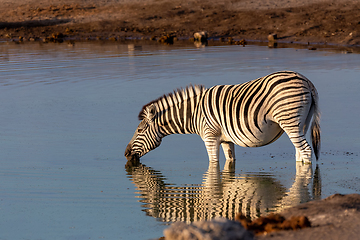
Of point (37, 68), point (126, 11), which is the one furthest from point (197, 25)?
point (37, 68)

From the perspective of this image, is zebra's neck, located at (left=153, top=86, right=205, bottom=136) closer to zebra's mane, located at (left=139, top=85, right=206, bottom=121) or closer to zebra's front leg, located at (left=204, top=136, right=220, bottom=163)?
zebra's mane, located at (left=139, top=85, right=206, bottom=121)

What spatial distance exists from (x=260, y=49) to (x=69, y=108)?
1377cm

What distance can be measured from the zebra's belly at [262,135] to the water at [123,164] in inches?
23.7

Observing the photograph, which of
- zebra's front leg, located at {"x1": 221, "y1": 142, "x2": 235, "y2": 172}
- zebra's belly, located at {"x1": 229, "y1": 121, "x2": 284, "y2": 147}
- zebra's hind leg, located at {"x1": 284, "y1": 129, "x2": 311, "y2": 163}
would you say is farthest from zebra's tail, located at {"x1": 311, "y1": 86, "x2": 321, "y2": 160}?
zebra's front leg, located at {"x1": 221, "y1": 142, "x2": 235, "y2": 172}

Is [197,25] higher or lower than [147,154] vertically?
higher

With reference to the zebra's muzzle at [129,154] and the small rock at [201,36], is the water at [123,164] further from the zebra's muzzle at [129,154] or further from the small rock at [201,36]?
the small rock at [201,36]

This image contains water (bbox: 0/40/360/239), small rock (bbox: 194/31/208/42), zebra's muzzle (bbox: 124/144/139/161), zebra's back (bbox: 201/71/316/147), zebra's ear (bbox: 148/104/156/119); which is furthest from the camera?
small rock (bbox: 194/31/208/42)

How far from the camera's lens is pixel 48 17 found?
38.0 m

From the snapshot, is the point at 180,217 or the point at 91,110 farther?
the point at 91,110

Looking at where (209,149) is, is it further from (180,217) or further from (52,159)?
(52,159)

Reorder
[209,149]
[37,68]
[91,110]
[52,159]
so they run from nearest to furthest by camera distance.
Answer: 1. [209,149]
2. [52,159]
3. [91,110]
4. [37,68]

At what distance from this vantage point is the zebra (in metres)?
9.17

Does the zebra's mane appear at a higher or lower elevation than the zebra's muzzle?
higher

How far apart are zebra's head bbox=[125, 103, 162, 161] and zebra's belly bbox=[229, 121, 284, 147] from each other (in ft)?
5.74
